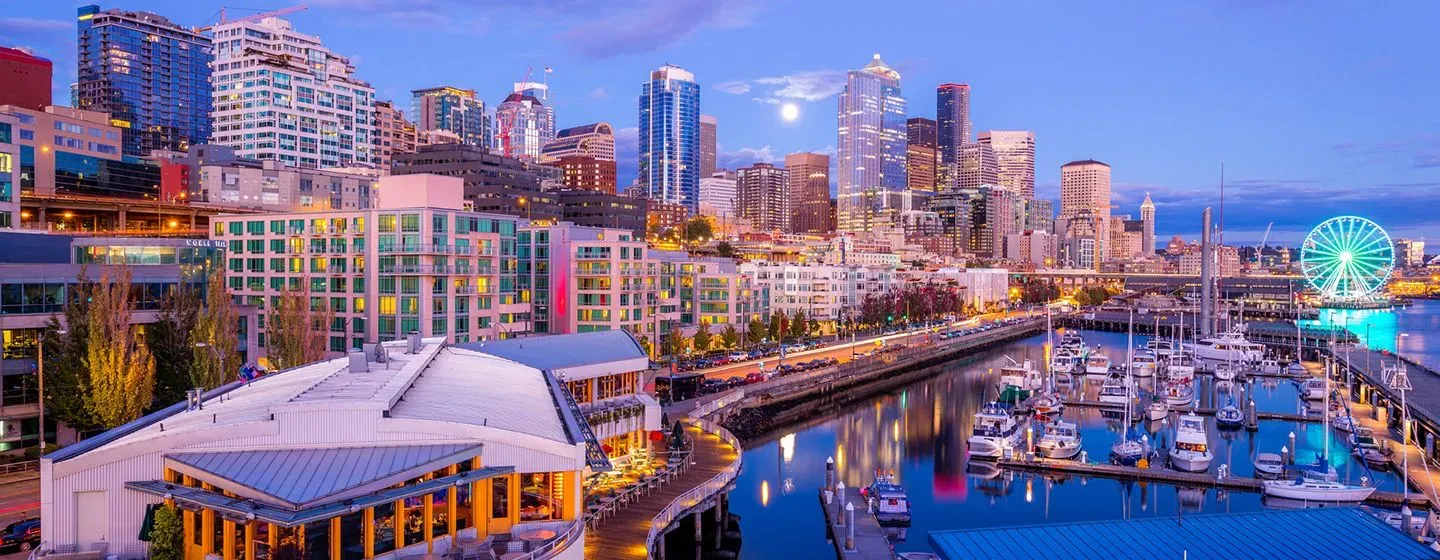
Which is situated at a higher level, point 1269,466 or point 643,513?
point 643,513

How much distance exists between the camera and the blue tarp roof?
146 ft

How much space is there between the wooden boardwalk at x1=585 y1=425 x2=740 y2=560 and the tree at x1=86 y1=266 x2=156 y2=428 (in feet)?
69.4

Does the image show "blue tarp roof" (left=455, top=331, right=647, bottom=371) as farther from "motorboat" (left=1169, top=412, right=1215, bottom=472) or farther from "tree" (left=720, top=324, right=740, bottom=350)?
"tree" (left=720, top=324, right=740, bottom=350)

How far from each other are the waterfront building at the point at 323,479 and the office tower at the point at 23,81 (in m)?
114

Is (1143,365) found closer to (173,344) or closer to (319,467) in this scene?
(173,344)


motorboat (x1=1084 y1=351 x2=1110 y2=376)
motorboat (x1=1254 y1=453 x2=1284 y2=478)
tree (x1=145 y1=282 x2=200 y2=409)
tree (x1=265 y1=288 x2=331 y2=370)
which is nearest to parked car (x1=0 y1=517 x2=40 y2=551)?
tree (x1=145 y1=282 x2=200 y2=409)

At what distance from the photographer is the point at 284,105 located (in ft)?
563

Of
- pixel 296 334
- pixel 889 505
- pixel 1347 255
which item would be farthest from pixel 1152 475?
pixel 1347 255

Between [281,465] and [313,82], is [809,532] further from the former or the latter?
[313,82]

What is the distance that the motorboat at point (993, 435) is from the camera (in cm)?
6038

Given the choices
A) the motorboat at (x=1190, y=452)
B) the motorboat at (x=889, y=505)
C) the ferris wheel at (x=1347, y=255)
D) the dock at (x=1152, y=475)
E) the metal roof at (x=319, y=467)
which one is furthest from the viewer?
the ferris wheel at (x=1347, y=255)

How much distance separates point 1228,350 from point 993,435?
69.0m

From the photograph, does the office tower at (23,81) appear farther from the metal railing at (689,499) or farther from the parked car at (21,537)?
the metal railing at (689,499)

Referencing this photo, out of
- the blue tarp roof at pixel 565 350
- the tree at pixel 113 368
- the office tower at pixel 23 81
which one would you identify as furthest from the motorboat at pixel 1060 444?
the office tower at pixel 23 81
